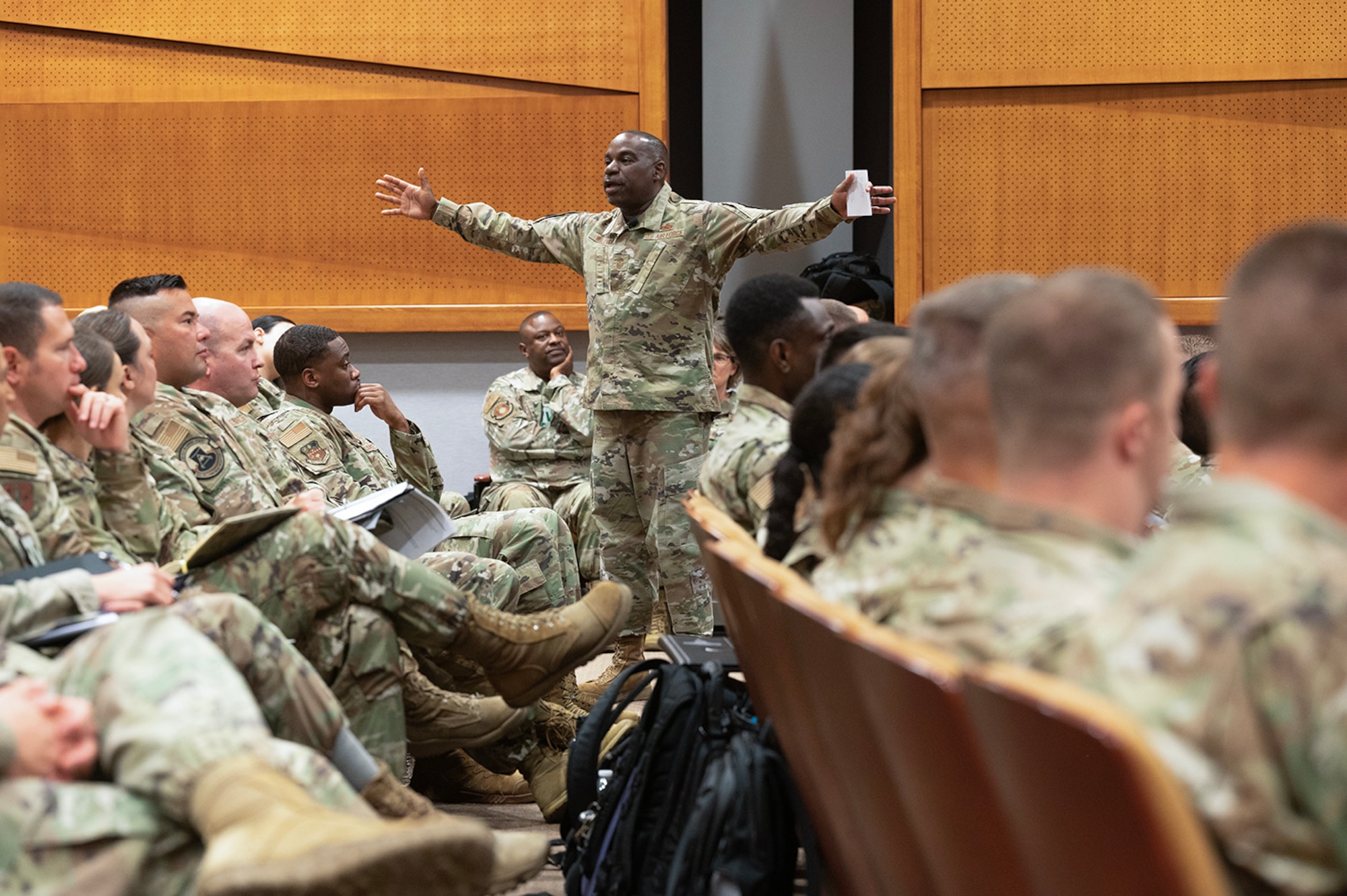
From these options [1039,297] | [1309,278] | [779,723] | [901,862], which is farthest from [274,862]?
[1309,278]

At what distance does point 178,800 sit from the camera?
141 cm

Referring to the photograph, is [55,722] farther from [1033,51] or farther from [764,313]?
[1033,51]

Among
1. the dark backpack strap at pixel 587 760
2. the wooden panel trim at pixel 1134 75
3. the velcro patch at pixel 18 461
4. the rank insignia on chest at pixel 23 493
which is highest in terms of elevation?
the wooden panel trim at pixel 1134 75

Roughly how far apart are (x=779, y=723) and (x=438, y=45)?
15.0 feet

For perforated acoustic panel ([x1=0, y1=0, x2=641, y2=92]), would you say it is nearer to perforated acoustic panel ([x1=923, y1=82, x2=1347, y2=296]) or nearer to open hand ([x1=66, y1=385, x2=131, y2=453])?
perforated acoustic panel ([x1=923, y1=82, x2=1347, y2=296])

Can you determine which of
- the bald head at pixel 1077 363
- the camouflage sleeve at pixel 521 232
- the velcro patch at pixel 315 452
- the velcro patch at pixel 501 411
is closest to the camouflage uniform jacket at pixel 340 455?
the velcro patch at pixel 315 452

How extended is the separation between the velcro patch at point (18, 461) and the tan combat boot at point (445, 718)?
827 millimetres

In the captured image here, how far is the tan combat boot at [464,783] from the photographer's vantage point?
3.03 metres

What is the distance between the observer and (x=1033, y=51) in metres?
5.50

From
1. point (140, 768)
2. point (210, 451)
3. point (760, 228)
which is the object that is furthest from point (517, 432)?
point (140, 768)

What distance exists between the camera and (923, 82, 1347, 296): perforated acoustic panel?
544cm

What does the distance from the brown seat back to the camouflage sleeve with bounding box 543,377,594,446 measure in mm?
4004

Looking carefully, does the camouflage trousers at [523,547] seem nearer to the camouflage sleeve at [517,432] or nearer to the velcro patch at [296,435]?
the velcro patch at [296,435]

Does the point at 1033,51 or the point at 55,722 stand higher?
the point at 1033,51
